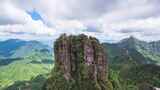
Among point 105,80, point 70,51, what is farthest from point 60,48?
point 105,80

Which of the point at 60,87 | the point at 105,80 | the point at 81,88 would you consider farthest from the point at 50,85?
the point at 105,80

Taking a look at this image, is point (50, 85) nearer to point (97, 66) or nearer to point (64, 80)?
point (64, 80)

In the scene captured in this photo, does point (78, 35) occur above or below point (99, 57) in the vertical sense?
above

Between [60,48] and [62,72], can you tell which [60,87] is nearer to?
[62,72]

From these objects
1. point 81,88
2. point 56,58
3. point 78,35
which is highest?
point 78,35

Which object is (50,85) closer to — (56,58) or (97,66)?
(56,58)

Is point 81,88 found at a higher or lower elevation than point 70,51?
lower
